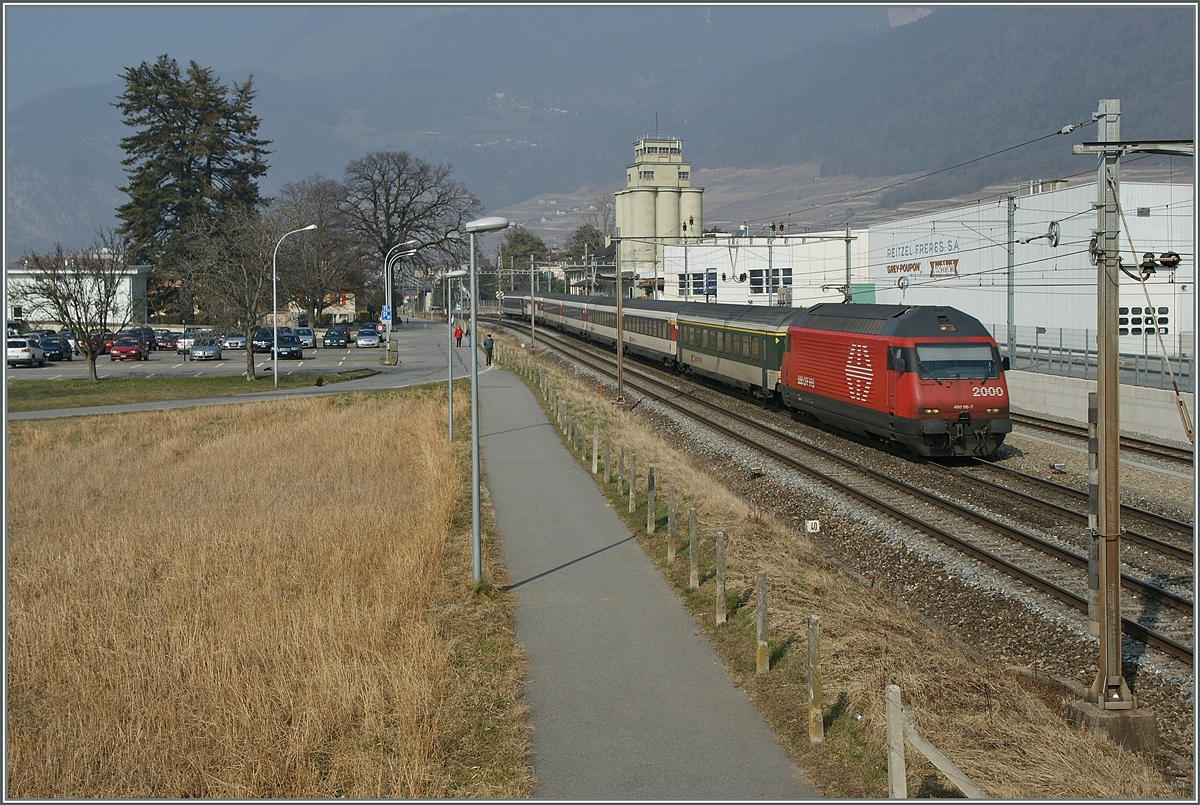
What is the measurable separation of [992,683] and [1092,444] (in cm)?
240

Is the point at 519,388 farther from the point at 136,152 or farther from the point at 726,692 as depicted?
the point at 136,152

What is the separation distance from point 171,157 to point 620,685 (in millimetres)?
81502

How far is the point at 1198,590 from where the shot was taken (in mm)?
8008

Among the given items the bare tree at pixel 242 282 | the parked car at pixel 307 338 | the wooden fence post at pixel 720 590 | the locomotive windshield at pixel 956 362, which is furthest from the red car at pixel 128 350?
the wooden fence post at pixel 720 590

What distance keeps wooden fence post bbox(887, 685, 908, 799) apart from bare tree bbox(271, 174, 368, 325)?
56.5 m

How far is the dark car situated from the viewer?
60.0 metres

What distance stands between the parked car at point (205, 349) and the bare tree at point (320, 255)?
686 cm

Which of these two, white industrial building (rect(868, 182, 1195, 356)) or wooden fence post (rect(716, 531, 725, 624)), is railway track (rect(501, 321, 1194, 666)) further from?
white industrial building (rect(868, 182, 1195, 356))

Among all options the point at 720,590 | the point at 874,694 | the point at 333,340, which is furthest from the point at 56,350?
the point at 874,694

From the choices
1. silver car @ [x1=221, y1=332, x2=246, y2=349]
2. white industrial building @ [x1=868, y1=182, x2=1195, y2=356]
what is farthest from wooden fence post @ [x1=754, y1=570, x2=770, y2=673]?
silver car @ [x1=221, y1=332, x2=246, y2=349]

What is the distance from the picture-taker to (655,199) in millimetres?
125375

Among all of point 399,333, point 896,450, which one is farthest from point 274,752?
point 399,333

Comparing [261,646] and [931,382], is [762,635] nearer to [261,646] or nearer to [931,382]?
[261,646]

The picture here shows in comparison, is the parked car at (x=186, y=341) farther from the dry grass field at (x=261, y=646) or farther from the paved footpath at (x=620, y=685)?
the paved footpath at (x=620, y=685)
